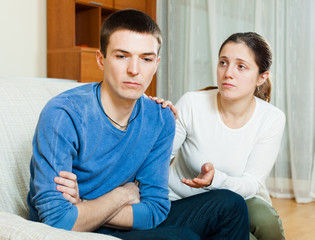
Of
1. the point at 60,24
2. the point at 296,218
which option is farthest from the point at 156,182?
the point at 60,24

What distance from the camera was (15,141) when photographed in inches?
49.2

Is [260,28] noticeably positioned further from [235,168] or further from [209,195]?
[209,195]

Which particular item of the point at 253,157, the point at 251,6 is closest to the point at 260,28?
the point at 251,6

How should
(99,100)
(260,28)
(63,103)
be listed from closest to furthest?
1. (63,103)
2. (99,100)
3. (260,28)

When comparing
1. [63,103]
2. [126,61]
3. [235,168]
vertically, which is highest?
[126,61]

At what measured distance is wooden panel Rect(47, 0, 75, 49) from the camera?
332cm

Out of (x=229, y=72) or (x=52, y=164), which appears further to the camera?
(x=229, y=72)

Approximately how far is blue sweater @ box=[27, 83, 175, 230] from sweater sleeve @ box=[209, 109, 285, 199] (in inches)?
12.5

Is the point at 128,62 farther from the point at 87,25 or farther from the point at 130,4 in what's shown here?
the point at 130,4

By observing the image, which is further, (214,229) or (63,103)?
(214,229)

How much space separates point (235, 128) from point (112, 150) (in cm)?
61

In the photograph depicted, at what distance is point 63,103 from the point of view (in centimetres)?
108

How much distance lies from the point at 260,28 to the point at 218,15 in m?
0.43

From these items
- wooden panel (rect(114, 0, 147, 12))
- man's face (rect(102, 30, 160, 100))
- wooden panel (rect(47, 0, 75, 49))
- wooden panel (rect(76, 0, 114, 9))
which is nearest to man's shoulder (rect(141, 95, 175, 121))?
man's face (rect(102, 30, 160, 100))
